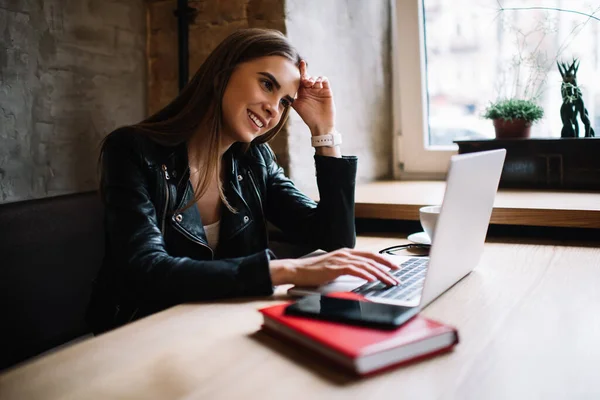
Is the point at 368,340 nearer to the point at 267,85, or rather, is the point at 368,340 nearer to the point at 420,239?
the point at 420,239

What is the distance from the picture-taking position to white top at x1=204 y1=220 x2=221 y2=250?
158 centimetres

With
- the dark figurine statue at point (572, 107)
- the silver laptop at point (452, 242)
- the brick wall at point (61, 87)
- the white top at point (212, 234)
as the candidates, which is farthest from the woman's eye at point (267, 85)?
the dark figurine statue at point (572, 107)

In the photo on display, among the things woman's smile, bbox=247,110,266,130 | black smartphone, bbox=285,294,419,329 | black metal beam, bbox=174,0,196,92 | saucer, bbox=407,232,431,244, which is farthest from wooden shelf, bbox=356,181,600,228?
black smartphone, bbox=285,294,419,329

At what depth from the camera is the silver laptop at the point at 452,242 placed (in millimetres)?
917

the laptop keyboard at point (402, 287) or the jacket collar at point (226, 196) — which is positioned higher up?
the jacket collar at point (226, 196)

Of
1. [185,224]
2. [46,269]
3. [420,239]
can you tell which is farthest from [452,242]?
[46,269]

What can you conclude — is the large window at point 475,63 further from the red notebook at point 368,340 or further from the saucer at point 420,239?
the red notebook at point 368,340

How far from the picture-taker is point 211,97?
Result: 158 cm

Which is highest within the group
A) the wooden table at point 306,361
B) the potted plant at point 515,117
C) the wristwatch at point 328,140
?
the potted plant at point 515,117

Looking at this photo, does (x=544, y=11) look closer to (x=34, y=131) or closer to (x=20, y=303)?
(x=34, y=131)

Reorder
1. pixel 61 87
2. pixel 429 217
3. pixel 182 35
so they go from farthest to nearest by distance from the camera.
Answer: pixel 182 35 → pixel 61 87 → pixel 429 217

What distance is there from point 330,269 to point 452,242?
0.73 ft

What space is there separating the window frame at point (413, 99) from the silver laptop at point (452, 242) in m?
1.29

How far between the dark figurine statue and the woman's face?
1.04m
